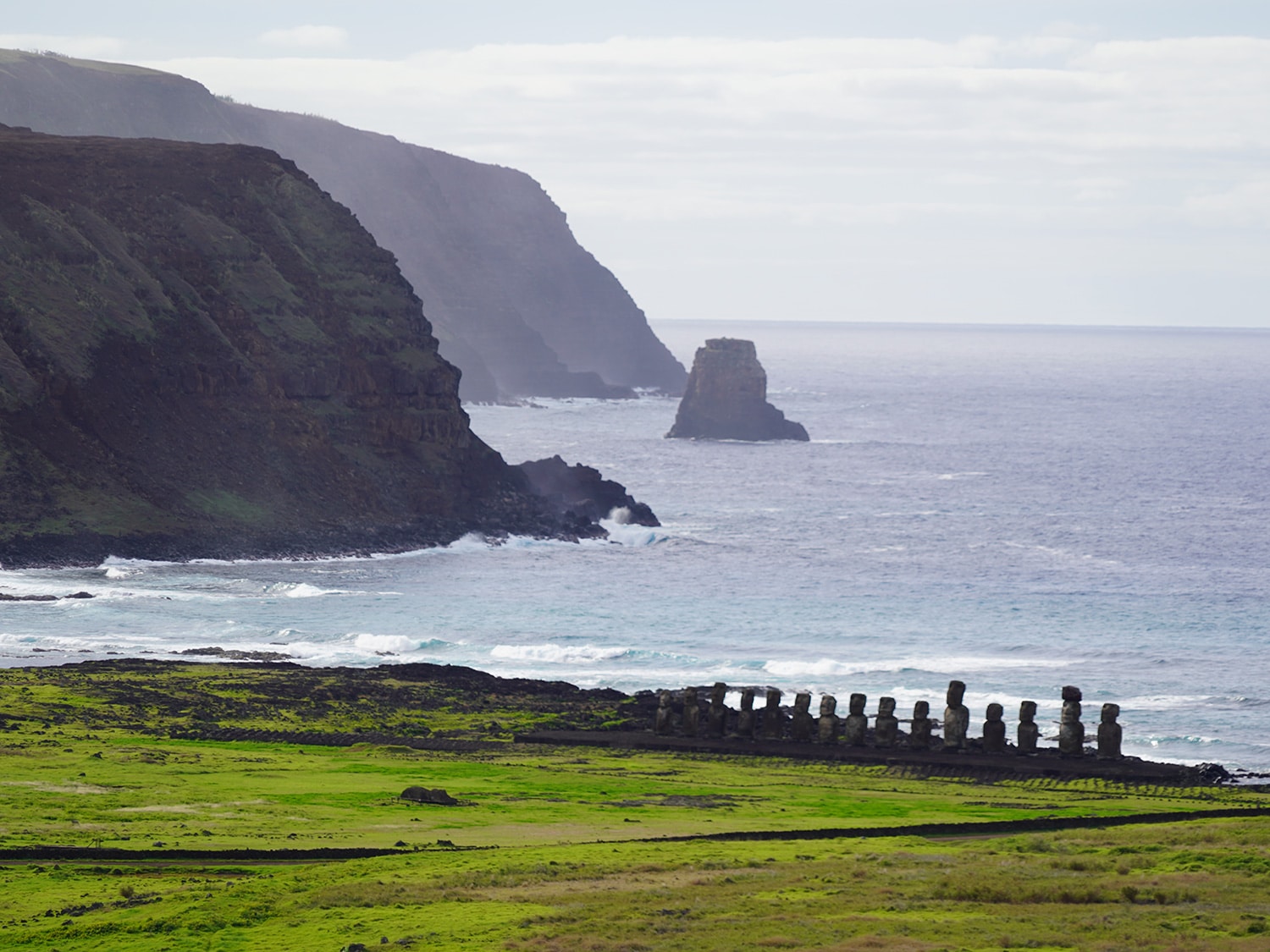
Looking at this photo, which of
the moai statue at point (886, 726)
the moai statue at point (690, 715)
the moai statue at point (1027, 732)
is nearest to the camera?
the moai statue at point (1027, 732)

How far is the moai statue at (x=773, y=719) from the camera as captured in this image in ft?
193

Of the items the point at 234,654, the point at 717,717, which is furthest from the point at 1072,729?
the point at 234,654

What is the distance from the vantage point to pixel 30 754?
47.2 metres

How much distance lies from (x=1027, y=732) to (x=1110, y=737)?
251cm

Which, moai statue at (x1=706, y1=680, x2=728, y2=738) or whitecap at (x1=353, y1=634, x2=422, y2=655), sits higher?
moai statue at (x1=706, y1=680, x2=728, y2=738)

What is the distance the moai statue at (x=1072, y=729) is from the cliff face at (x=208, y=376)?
71.0 m

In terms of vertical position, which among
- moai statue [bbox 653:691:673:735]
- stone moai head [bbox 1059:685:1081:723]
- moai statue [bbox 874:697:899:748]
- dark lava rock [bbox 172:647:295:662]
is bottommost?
dark lava rock [bbox 172:647:295:662]

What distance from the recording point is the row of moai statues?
54781 mm

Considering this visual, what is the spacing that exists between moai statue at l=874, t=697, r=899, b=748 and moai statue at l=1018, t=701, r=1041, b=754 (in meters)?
3.94

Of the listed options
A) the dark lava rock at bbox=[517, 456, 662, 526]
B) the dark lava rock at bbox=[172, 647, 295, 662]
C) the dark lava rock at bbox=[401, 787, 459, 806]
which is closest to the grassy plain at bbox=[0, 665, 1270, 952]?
the dark lava rock at bbox=[401, 787, 459, 806]

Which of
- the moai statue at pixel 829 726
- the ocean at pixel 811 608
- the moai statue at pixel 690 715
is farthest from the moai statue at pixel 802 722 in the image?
the ocean at pixel 811 608

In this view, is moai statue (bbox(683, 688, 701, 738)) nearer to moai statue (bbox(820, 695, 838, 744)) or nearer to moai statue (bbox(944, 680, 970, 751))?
moai statue (bbox(820, 695, 838, 744))

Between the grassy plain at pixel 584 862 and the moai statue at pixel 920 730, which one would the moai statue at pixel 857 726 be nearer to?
the moai statue at pixel 920 730

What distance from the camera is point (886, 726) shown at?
185 feet
